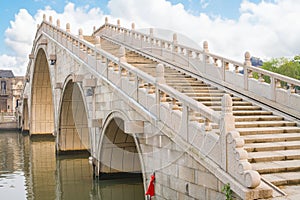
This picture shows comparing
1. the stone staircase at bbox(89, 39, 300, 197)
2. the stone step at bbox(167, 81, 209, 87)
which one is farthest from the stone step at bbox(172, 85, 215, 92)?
the stone step at bbox(167, 81, 209, 87)

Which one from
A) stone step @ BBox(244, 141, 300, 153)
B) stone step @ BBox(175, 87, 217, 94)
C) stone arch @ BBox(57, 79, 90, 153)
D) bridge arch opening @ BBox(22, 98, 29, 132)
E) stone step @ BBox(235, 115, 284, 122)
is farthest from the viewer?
bridge arch opening @ BBox(22, 98, 29, 132)

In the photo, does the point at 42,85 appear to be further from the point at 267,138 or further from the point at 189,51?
the point at 267,138

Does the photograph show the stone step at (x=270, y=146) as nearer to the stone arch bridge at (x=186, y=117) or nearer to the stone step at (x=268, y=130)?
the stone arch bridge at (x=186, y=117)

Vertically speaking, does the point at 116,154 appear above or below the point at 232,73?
below

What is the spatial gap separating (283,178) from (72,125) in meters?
17.0

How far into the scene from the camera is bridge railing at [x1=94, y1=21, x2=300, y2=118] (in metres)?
9.26

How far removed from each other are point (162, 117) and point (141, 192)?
6.18 meters

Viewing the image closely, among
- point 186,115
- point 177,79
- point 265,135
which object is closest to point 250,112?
point 265,135

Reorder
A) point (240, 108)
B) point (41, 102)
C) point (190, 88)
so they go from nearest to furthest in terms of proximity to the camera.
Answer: point (240, 108) → point (190, 88) → point (41, 102)

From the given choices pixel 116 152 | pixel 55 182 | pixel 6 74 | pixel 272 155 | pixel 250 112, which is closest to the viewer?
pixel 272 155

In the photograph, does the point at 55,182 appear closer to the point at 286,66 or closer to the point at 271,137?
the point at 271,137

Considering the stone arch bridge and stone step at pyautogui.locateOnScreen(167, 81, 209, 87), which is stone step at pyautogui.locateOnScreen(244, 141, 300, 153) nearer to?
the stone arch bridge

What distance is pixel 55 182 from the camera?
50.4 feet

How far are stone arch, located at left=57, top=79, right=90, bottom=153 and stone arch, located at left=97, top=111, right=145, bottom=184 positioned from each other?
6423 mm
